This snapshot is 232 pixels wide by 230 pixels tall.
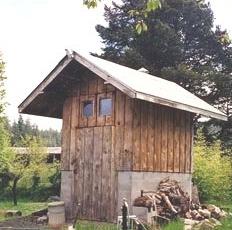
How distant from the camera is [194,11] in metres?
35.7

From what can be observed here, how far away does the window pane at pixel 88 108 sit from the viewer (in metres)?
15.5

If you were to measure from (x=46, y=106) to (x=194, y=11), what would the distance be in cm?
2135

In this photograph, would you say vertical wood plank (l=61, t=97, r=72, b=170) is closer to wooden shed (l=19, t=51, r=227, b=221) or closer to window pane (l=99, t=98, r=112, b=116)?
wooden shed (l=19, t=51, r=227, b=221)

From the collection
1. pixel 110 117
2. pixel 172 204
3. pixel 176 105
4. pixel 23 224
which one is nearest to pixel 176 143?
pixel 176 105

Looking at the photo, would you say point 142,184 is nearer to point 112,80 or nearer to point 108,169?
point 108,169

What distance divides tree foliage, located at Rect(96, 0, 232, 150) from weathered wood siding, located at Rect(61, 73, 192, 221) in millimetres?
16958

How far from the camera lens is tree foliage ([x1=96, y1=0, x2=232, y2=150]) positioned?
109ft

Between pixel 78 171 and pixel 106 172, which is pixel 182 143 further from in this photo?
pixel 78 171

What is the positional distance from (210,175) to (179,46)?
12.9 m

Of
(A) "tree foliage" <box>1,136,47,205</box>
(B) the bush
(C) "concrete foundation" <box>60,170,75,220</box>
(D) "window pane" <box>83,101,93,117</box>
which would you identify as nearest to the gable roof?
(D) "window pane" <box>83,101,93,117</box>

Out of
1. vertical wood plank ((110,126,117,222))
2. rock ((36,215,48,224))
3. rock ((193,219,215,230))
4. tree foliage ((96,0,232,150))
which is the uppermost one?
tree foliage ((96,0,232,150))

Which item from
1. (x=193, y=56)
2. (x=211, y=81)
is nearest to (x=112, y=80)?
(x=211, y=81)

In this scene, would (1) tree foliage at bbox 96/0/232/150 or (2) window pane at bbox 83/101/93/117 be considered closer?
(2) window pane at bbox 83/101/93/117

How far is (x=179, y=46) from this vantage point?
34500 mm
